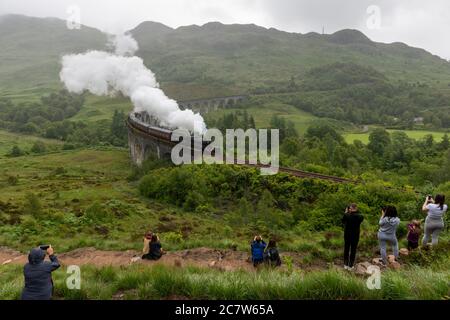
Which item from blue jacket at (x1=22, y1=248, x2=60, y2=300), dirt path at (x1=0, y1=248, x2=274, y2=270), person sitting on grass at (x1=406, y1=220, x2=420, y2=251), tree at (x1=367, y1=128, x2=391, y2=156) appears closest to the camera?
blue jacket at (x1=22, y1=248, x2=60, y2=300)

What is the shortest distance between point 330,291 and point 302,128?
353ft

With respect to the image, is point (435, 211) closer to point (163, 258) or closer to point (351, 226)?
point (351, 226)

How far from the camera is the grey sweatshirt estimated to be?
9.67 metres

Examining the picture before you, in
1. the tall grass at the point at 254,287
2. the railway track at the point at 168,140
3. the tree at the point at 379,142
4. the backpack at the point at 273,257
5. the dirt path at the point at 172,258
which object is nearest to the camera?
the tall grass at the point at 254,287

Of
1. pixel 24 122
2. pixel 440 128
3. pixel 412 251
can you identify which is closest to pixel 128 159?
pixel 412 251

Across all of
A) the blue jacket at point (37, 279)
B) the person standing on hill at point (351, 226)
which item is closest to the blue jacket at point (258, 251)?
the person standing on hill at point (351, 226)

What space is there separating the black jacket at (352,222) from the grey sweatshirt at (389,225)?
0.82m

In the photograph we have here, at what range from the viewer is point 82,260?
13.8 m

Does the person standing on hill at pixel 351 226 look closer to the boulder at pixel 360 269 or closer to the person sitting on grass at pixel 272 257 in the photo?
the boulder at pixel 360 269

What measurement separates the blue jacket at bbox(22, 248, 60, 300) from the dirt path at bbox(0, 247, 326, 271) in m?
4.68

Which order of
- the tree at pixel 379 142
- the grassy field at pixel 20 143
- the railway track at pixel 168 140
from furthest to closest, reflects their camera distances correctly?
the grassy field at pixel 20 143
the tree at pixel 379 142
the railway track at pixel 168 140

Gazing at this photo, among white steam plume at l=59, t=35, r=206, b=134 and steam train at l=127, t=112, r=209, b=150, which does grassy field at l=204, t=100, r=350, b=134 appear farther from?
steam train at l=127, t=112, r=209, b=150

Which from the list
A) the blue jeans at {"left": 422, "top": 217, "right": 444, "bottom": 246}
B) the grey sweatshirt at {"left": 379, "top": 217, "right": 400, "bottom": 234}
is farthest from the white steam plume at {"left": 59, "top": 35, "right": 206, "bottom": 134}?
the grey sweatshirt at {"left": 379, "top": 217, "right": 400, "bottom": 234}

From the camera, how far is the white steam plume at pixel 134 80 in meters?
50.2
